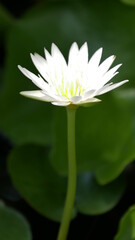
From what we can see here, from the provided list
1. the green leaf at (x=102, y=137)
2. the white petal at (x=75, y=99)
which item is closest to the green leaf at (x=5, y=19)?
the green leaf at (x=102, y=137)

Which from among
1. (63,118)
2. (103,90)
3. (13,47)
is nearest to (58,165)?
(63,118)

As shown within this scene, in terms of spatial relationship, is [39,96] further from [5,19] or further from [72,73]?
[5,19]

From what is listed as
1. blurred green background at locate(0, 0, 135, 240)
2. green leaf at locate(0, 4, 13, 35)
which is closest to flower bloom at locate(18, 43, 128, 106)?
blurred green background at locate(0, 0, 135, 240)

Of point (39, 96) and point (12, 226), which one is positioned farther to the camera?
point (12, 226)

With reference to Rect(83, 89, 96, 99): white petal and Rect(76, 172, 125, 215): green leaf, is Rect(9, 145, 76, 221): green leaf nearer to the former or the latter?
Rect(76, 172, 125, 215): green leaf

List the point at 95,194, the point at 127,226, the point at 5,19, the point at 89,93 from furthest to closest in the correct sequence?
the point at 5,19 < the point at 95,194 < the point at 127,226 < the point at 89,93

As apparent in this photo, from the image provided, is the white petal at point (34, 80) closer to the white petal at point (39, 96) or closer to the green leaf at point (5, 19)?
the white petal at point (39, 96)

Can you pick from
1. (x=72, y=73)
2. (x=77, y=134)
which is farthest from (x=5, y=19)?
(x=72, y=73)
